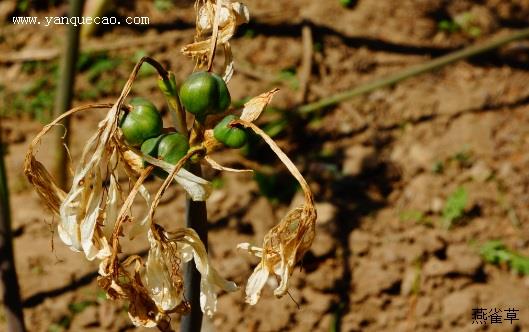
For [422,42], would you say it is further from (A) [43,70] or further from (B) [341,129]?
(A) [43,70]

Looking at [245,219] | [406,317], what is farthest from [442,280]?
[245,219]

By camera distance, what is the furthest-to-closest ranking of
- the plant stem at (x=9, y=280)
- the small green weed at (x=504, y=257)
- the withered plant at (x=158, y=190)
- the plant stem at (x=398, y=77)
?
the plant stem at (x=398, y=77) < the small green weed at (x=504, y=257) < the plant stem at (x=9, y=280) < the withered plant at (x=158, y=190)

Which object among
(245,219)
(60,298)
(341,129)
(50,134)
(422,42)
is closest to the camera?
(60,298)

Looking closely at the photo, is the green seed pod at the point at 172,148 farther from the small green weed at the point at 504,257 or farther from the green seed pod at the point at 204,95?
the small green weed at the point at 504,257

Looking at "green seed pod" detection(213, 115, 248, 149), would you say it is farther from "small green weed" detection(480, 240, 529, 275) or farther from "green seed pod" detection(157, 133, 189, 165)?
"small green weed" detection(480, 240, 529, 275)

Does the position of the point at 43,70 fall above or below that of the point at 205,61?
above

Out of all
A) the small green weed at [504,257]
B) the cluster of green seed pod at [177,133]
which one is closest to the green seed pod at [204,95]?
the cluster of green seed pod at [177,133]

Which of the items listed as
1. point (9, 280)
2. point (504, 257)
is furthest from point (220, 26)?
point (504, 257)
